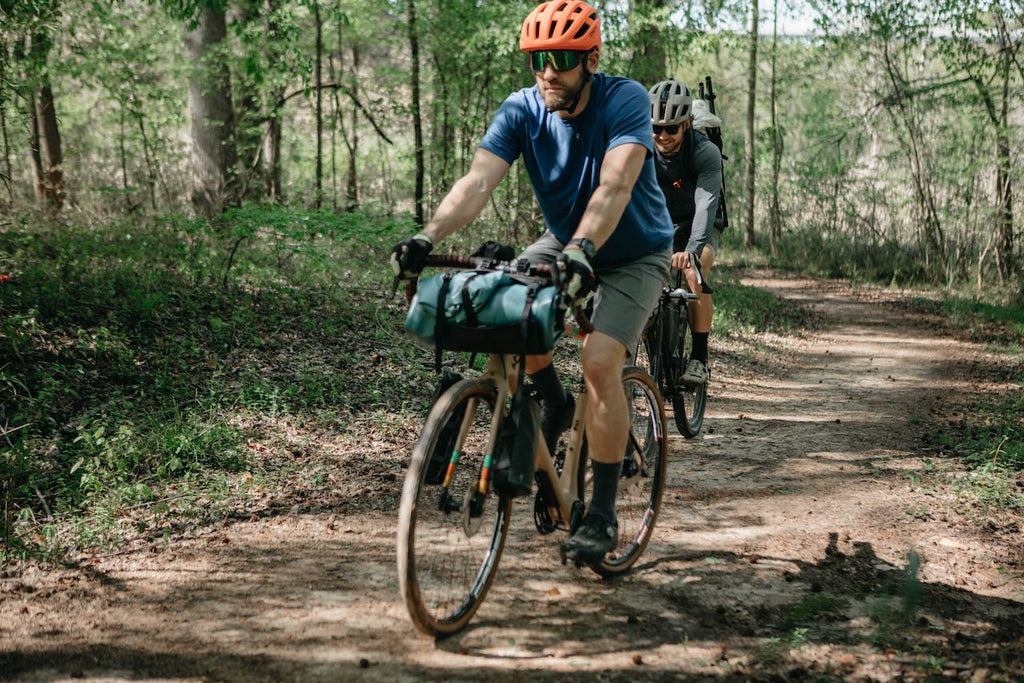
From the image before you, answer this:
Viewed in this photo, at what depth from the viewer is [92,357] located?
6.33 m

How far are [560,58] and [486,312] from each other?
1.15 metres

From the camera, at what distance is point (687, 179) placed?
6.15 m

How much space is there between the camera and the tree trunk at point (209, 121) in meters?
13.2

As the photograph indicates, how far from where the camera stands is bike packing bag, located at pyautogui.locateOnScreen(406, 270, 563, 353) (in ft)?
9.60

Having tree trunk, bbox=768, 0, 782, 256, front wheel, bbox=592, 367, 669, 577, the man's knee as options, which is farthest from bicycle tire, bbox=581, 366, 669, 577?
tree trunk, bbox=768, 0, 782, 256

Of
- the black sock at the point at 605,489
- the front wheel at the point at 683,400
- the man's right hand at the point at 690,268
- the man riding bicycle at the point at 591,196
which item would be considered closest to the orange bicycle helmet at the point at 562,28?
the man riding bicycle at the point at 591,196

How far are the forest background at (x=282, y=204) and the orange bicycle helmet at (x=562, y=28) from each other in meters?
3.16

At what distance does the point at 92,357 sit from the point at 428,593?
4335mm

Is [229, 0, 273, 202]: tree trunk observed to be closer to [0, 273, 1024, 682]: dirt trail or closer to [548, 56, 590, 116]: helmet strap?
[0, 273, 1024, 682]: dirt trail

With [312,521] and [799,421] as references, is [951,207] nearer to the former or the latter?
[799,421]

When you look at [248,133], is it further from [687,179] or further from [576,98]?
[576,98]

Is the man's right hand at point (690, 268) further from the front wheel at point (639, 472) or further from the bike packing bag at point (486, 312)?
the bike packing bag at point (486, 312)

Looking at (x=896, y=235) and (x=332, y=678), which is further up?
(x=896, y=235)

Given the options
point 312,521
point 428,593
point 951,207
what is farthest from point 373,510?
point 951,207
